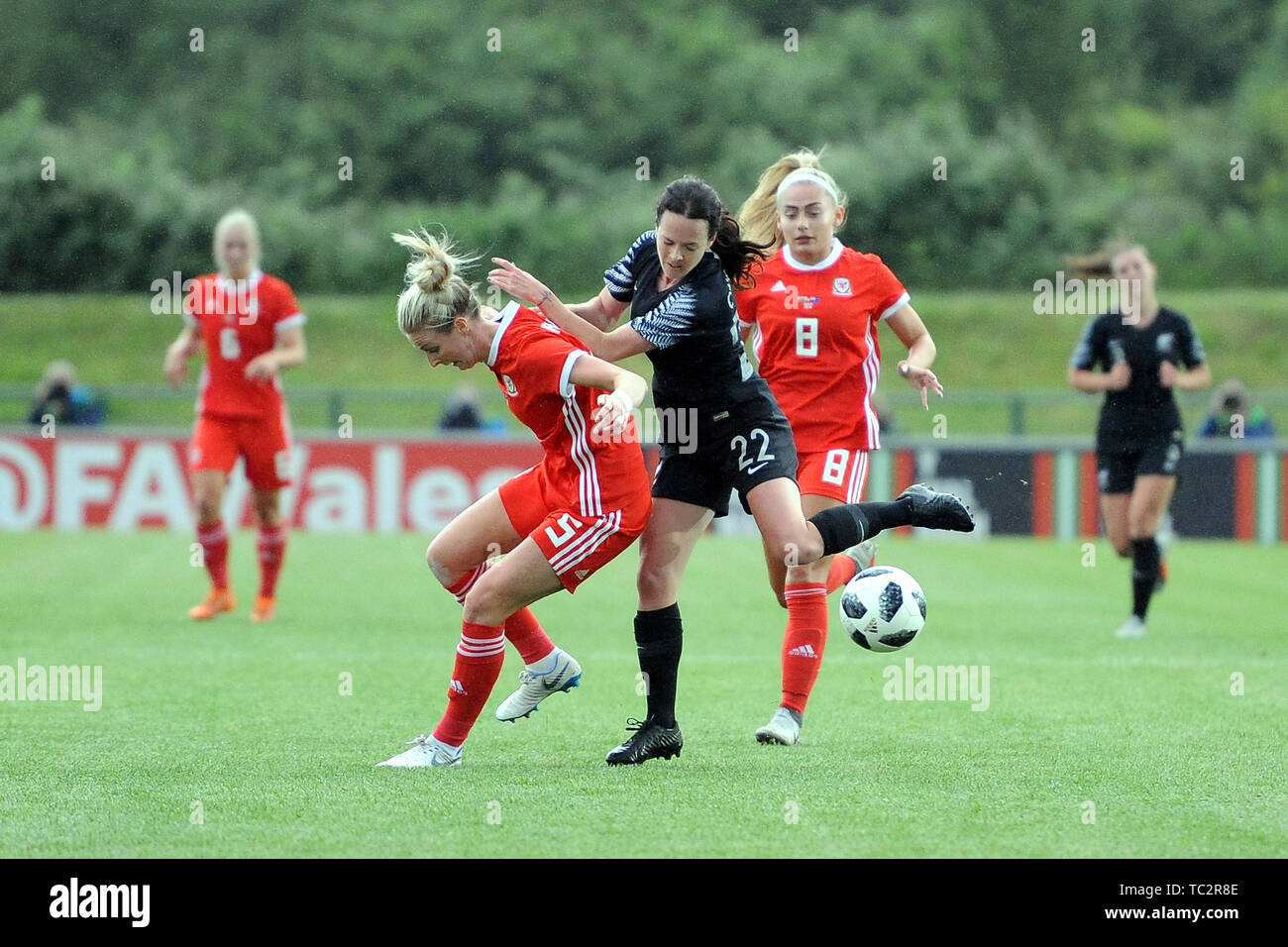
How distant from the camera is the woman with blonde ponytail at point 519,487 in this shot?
564cm

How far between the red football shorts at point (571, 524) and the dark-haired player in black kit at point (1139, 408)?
5.14 meters

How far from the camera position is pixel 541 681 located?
6246 mm

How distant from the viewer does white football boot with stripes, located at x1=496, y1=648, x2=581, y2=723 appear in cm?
622

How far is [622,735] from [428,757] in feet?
3.27

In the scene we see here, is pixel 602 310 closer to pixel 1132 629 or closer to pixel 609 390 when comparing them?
pixel 609 390

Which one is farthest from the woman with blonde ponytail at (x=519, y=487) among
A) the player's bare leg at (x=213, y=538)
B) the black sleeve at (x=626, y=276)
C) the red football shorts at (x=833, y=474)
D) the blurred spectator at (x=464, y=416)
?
the blurred spectator at (x=464, y=416)

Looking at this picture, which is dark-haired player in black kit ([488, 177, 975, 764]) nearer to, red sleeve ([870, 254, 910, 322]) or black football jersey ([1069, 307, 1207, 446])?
red sleeve ([870, 254, 910, 322])

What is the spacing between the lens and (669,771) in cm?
577

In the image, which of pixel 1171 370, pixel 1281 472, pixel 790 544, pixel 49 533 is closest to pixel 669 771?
pixel 790 544

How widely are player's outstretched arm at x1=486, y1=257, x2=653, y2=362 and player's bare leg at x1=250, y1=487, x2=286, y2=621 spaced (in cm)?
535

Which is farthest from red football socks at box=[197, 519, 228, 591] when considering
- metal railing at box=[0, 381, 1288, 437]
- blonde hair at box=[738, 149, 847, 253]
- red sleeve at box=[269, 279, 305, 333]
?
metal railing at box=[0, 381, 1288, 437]

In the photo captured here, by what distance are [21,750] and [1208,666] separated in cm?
555

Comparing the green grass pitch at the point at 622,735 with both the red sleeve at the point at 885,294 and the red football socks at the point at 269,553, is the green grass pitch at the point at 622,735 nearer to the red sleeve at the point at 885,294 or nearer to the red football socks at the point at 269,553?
the red football socks at the point at 269,553
